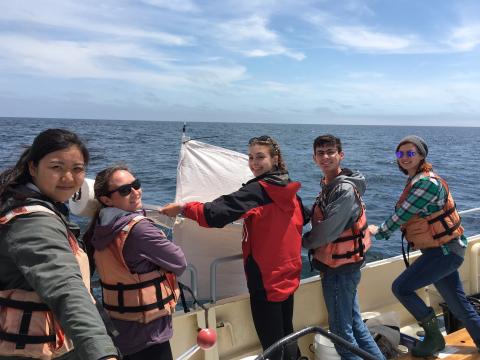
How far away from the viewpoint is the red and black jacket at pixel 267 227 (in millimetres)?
2615

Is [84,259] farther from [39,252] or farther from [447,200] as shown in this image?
[447,200]

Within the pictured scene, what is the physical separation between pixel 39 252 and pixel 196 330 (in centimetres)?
200

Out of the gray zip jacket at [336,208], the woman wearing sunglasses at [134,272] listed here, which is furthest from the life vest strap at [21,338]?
the gray zip jacket at [336,208]

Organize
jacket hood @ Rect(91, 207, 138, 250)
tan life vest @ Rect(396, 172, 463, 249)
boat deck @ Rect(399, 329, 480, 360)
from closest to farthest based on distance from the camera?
jacket hood @ Rect(91, 207, 138, 250) → tan life vest @ Rect(396, 172, 463, 249) → boat deck @ Rect(399, 329, 480, 360)

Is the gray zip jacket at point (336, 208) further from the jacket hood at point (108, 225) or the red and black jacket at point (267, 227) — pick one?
the jacket hood at point (108, 225)

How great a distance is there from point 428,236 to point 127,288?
2221 mm

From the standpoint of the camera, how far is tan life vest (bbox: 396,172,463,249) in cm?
317

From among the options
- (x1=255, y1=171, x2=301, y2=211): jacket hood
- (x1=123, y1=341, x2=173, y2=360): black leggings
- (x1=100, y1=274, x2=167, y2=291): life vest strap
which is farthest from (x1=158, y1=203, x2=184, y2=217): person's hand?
(x1=123, y1=341, x2=173, y2=360): black leggings

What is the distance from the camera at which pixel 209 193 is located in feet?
11.2

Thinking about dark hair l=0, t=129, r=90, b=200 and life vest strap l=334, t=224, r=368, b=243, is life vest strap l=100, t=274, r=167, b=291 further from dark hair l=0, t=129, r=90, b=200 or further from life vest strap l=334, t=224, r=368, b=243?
life vest strap l=334, t=224, r=368, b=243

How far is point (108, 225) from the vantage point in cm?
213

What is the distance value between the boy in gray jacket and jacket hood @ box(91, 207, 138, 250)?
133cm

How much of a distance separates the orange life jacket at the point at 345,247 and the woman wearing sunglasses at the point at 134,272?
1.17 meters

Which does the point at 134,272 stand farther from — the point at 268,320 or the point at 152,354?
the point at 268,320
